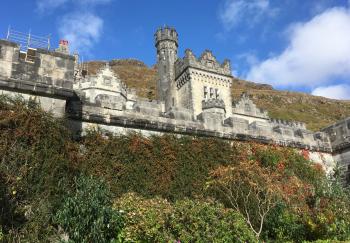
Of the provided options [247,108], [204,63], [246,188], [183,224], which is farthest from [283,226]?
[247,108]

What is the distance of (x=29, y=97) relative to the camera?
10.5 m

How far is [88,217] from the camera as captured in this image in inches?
373

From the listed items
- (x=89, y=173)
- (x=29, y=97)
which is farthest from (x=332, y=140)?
(x=29, y=97)

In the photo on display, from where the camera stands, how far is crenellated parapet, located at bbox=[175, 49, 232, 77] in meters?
44.8

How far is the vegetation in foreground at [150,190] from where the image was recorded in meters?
9.39

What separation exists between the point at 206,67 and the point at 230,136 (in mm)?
31095

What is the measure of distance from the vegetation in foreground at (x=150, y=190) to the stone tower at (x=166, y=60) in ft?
107

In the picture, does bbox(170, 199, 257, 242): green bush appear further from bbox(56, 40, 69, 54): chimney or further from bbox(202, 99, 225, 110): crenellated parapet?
bbox(202, 99, 225, 110): crenellated parapet

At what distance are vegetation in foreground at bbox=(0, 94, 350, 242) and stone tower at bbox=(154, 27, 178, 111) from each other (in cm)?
3256

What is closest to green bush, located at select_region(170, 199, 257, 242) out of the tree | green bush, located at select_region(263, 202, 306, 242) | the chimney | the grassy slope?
the tree

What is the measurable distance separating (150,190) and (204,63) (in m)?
35.0

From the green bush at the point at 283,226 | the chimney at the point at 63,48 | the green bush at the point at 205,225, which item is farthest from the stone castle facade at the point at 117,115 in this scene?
the green bush at the point at 205,225

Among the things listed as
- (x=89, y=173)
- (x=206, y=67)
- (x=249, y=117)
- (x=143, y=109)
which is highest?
(x=206, y=67)

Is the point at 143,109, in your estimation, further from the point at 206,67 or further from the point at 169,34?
the point at 169,34
